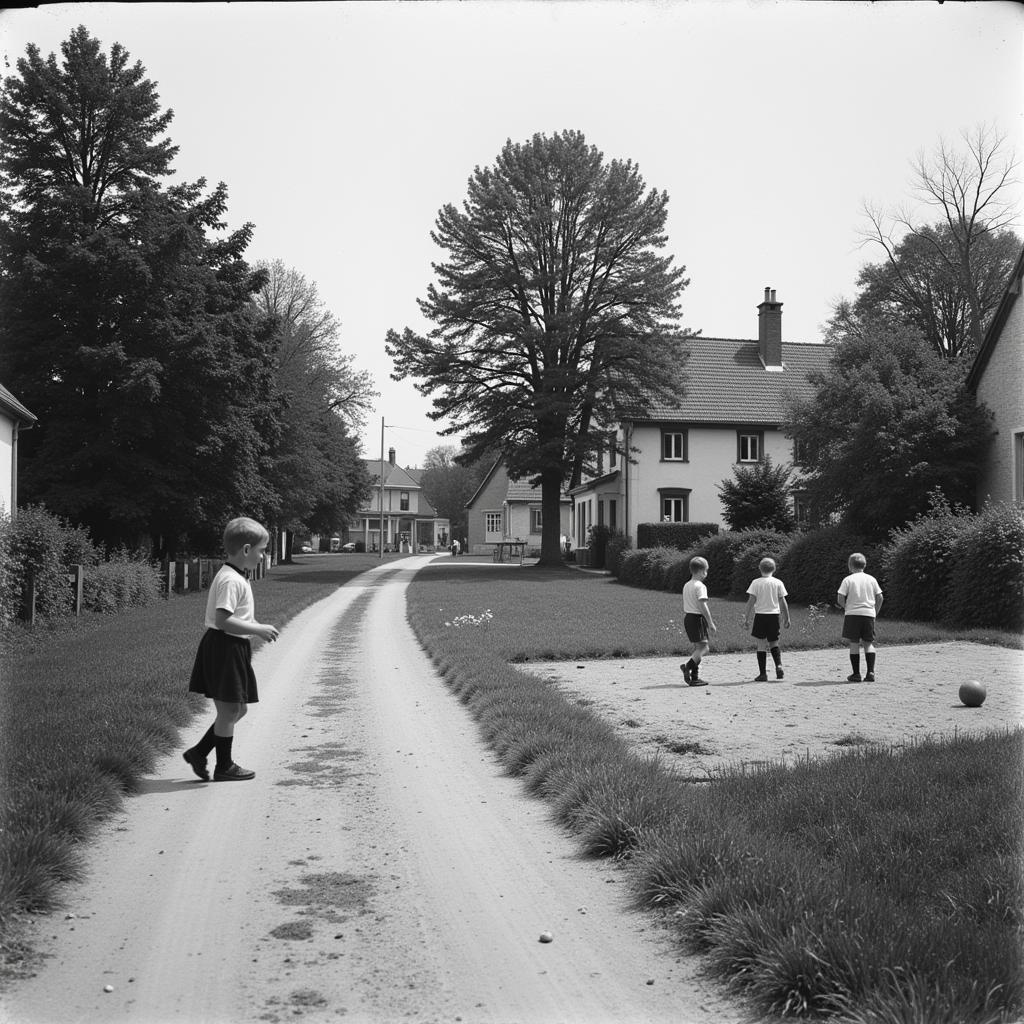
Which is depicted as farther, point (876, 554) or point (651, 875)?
point (876, 554)

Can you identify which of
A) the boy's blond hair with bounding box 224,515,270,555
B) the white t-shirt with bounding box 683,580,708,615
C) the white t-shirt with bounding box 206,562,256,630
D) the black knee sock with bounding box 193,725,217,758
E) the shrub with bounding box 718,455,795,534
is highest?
the shrub with bounding box 718,455,795,534

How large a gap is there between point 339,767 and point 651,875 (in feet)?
10.8

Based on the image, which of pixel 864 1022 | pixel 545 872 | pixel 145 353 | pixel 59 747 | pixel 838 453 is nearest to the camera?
pixel 864 1022

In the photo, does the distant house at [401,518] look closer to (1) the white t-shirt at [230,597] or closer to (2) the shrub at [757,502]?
(2) the shrub at [757,502]

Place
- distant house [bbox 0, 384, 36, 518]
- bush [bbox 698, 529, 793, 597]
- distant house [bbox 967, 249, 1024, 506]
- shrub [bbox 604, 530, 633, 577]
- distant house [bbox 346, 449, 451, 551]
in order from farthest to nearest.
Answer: distant house [bbox 346, 449, 451, 551] < shrub [bbox 604, 530, 633, 577] < bush [bbox 698, 529, 793, 597] < distant house [bbox 0, 384, 36, 518] < distant house [bbox 967, 249, 1024, 506]

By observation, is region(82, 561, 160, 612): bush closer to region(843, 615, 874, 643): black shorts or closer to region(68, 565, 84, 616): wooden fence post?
region(68, 565, 84, 616): wooden fence post

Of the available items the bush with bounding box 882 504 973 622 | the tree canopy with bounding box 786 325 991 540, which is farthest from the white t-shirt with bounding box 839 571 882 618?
the tree canopy with bounding box 786 325 991 540

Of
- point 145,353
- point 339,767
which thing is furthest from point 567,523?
point 339,767

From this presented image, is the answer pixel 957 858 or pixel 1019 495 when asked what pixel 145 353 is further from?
pixel 957 858

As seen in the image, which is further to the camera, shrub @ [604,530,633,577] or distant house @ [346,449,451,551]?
distant house @ [346,449,451,551]

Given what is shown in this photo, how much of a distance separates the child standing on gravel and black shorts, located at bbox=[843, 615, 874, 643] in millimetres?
8336

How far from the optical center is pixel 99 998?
11.6ft

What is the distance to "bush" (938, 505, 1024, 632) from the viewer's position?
16.7 meters

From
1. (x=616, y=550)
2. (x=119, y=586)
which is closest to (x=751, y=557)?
(x=616, y=550)
